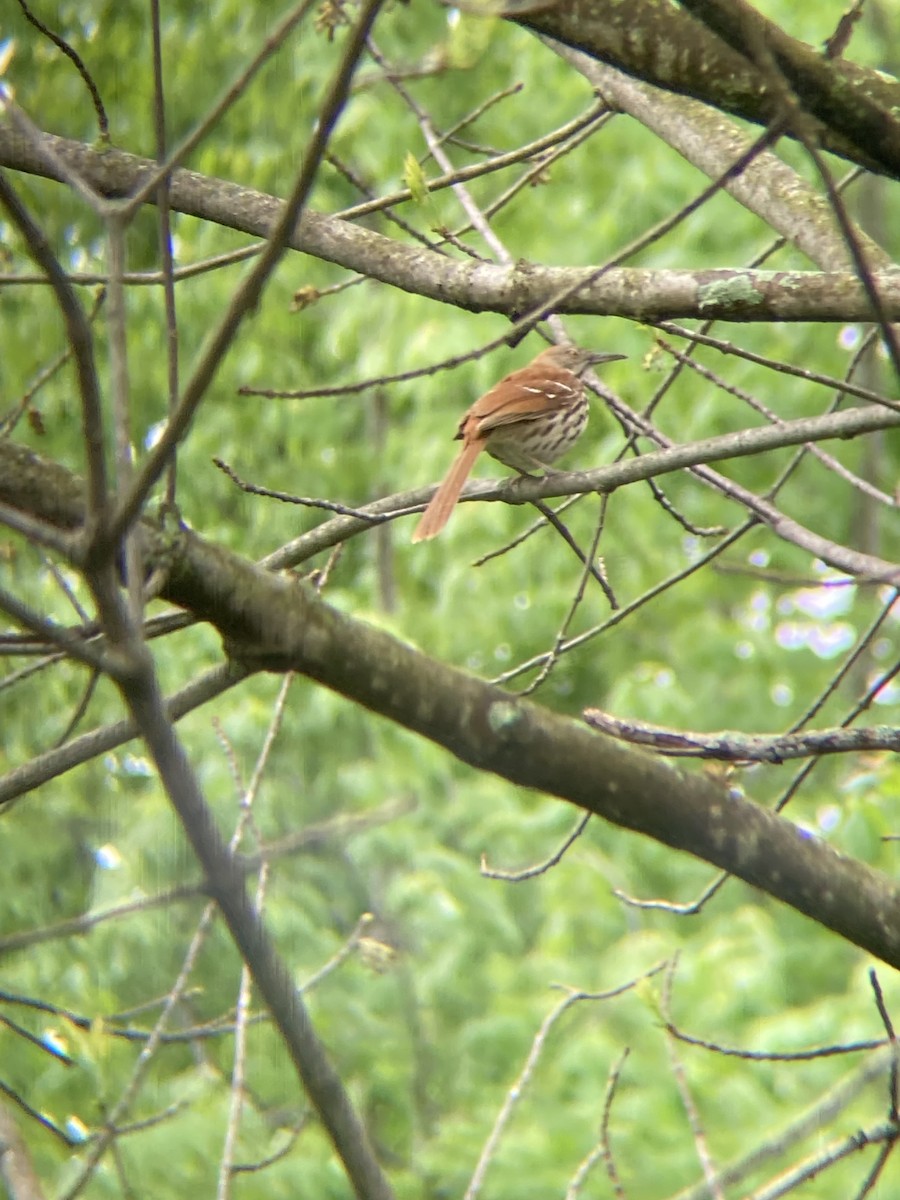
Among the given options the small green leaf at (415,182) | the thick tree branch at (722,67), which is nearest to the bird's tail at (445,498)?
the small green leaf at (415,182)

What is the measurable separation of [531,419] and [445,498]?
6.44 feet

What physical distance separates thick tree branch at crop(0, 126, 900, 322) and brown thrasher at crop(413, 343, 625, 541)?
2.04m

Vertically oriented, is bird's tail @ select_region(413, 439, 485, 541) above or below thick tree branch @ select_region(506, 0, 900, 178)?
above

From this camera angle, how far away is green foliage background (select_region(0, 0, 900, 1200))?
5816mm

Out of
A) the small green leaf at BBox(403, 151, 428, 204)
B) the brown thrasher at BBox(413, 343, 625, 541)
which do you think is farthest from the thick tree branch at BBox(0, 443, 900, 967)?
the brown thrasher at BBox(413, 343, 625, 541)

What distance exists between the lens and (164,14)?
892 cm

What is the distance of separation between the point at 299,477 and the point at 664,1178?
25.1 feet

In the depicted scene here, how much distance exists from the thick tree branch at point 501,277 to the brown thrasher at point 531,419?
2.04 meters

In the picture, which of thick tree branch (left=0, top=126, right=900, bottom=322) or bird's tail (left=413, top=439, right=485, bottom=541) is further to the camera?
bird's tail (left=413, top=439, right=485, bottom=541)

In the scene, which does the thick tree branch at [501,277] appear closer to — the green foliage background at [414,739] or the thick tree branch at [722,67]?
the thick tree branch at [722,67]

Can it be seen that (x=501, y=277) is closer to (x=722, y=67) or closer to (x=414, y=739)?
(x=722, y=67)

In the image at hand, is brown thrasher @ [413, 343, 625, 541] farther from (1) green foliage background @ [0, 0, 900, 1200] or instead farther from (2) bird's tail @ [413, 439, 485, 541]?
(1) green foliage background @ [0, 0, 900, 1200]

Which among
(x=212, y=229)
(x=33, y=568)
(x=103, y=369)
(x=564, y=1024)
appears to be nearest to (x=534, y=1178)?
(x=564, y=1024)

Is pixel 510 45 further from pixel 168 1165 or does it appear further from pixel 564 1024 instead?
pixel 168 1165
